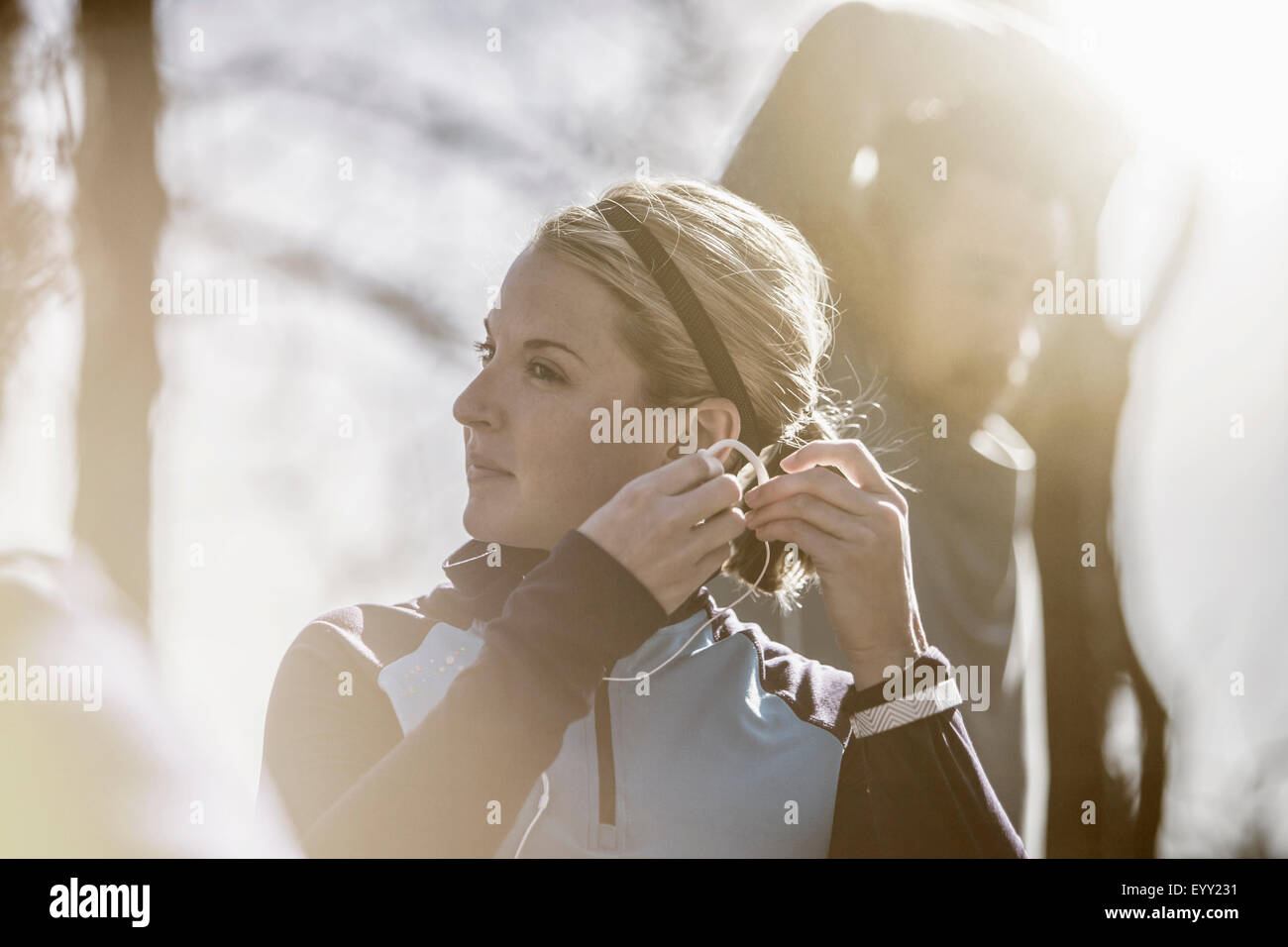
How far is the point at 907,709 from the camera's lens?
1.33 meters

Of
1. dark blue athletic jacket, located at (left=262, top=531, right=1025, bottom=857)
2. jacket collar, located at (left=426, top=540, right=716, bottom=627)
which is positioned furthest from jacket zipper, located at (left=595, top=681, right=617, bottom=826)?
jacket collar, located at (left=426, top=540, right=716, bottom=627)

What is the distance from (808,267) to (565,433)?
25.2 inches

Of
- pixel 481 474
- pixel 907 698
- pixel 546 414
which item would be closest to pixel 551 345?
pixel 546 414

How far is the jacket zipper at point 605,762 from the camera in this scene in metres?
1.36

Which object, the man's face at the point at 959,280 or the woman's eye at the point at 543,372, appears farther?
the man's face at the point at 959,280

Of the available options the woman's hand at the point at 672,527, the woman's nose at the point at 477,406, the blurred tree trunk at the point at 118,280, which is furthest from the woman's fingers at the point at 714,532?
the blurred tree trunk at the point at 118,280

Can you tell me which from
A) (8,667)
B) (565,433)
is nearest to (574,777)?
(565,433)

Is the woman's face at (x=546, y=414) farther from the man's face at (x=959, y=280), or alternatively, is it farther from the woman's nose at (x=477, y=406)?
the man's face at (x=959, y=280)

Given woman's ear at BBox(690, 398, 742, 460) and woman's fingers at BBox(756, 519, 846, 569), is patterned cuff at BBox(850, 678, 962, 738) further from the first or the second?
woman's ear at BBox(690, 398, 742, 460)

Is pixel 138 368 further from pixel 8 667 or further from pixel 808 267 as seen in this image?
pixel 808 267

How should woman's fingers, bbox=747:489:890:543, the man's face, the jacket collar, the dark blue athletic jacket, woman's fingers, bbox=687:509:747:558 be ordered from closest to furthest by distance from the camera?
the dark blue athletic jacket < woman's fingers, bbox=687:509:747:558 < woman's fingers, bbox=747:489:890:543 < the jacket collar < the man's face

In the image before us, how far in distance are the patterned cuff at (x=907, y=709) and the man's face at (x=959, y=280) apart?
3.77 feet

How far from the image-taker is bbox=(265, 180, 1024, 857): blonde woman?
3.73 feet

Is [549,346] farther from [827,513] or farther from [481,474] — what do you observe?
[827,513]
